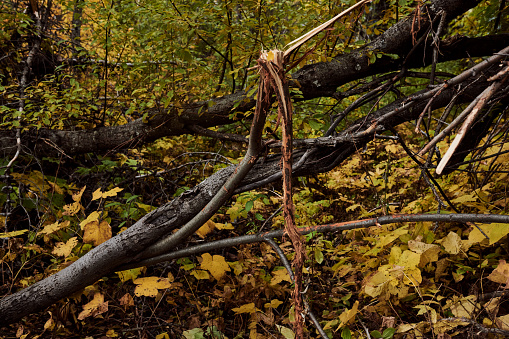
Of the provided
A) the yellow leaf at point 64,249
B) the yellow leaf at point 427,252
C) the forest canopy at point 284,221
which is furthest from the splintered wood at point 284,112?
the yellow leaf at point 64,249

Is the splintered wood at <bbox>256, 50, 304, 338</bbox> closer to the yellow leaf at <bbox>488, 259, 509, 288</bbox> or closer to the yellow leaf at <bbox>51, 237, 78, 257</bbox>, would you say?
the yellow leaf at <bbox>488, 259, 509, 288</bbox>

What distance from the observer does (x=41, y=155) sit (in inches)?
130

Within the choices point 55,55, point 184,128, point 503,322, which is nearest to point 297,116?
point 184,128

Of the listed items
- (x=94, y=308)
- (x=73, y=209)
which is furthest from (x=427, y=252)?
(x=73, y=209)

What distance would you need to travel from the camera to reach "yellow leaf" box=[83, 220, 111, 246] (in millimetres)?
2166

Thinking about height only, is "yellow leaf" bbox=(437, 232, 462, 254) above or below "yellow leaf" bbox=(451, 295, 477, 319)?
above

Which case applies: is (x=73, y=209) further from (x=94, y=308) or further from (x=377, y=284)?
(x=377, y=284)

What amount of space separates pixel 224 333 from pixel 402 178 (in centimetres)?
266

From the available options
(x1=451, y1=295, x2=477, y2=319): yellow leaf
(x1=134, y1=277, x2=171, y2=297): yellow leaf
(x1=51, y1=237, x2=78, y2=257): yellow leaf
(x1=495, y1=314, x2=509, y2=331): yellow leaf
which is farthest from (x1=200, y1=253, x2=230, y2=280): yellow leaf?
(x1=495, y1=314, x2=509, y2=331): yellow leaf

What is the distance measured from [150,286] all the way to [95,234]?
0.61 m

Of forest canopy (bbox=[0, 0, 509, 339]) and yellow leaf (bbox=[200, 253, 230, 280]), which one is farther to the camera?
yellow leaf (bbox=[200, 253, 230, 280])

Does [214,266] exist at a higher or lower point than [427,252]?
lower

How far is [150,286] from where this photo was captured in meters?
1.92

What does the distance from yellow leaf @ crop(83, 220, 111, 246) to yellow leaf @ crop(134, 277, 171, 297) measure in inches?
17.5
